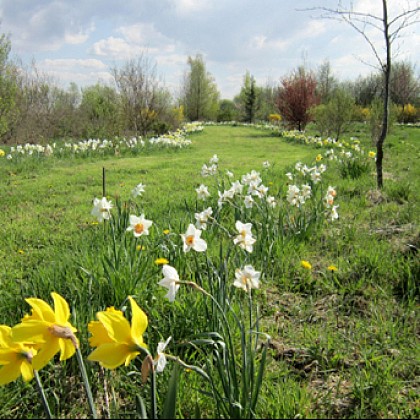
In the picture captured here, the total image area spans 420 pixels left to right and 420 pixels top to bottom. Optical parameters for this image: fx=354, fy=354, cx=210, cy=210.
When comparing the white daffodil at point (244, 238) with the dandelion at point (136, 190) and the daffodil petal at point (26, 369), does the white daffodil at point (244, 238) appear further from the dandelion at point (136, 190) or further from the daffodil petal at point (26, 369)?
the dandelion at point (136, 190)

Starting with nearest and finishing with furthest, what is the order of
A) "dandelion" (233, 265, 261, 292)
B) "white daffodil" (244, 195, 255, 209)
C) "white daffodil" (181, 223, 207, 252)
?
"dandelion" (233, 265, 261, 292)
"white daffodil" (181, 223, 207, 252)
"white daffodil" (244, 195, 255, 209)

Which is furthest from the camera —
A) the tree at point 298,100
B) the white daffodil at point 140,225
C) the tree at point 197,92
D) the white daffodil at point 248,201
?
the tree at point 197,92

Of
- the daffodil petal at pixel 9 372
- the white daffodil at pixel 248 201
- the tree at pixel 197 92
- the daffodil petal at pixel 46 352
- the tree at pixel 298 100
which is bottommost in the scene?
the daffodil petal at pixel 9 372

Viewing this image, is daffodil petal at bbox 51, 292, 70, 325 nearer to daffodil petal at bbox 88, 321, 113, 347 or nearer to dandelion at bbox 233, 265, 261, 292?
daffodil petal at bbox 88, 321, 113, 347

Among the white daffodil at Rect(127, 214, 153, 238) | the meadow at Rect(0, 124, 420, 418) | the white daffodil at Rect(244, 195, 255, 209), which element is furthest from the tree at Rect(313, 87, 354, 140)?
the white daffodil at Rect(127, 214, 153, 238)

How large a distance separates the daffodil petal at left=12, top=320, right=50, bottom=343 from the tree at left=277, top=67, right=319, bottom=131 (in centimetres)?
2159

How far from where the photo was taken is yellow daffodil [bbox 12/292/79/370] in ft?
3.11

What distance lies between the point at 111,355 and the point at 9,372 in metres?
0.34

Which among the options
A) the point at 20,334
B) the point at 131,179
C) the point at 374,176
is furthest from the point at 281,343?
the point at 131,179

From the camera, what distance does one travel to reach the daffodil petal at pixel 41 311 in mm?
955

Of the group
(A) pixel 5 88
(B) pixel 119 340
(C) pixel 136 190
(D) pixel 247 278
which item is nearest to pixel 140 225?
(D) pixel 247 278

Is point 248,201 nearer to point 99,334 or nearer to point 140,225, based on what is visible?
point 140,225

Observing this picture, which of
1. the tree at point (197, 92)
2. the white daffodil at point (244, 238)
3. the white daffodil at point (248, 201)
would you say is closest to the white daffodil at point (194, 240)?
the white daffodil at point (244, 238)

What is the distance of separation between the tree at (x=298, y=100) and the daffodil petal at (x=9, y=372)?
21.6 m
